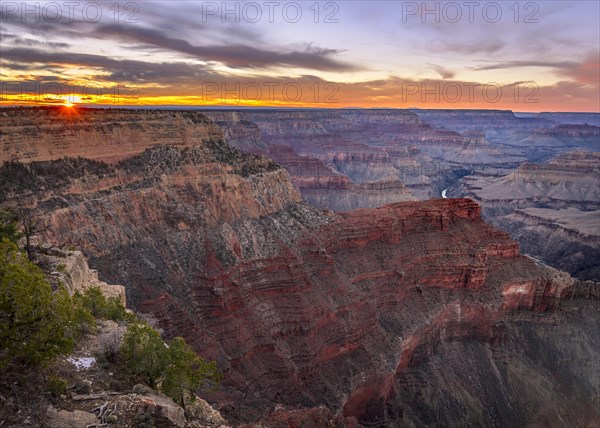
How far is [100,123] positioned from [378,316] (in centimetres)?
4049

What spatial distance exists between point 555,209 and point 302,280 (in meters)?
145

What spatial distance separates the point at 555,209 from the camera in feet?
545

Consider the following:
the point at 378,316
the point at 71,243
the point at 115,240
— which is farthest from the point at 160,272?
the point at 378,316

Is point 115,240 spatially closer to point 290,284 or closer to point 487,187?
point 290,284

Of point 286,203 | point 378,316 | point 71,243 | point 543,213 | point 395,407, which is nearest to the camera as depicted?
point 71,243

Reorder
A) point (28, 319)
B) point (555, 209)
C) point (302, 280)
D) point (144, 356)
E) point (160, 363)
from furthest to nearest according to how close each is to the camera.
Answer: point (555, 209), point (302, 280), point (160, 363), point (144, 356), point (28, 319)

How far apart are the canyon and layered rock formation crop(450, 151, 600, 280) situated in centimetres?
5631

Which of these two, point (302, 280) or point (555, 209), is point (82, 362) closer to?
point (302, 280)

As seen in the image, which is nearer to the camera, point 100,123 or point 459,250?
point 100,123

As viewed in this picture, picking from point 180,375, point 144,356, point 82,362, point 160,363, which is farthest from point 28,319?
point 180,375

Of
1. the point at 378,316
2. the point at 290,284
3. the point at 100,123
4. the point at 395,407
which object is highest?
the point at 100,123

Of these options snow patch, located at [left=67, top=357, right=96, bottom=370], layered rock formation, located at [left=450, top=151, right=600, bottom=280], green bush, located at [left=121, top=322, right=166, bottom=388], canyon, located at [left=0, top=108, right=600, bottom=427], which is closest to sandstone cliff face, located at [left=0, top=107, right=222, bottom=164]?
canyon, located at [left=0, top=108, right=600, bottom=427]

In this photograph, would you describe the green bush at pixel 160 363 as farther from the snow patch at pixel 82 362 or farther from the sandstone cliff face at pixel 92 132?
the sandstone cliff face at pixel 92 132

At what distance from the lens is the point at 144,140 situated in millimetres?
57844
